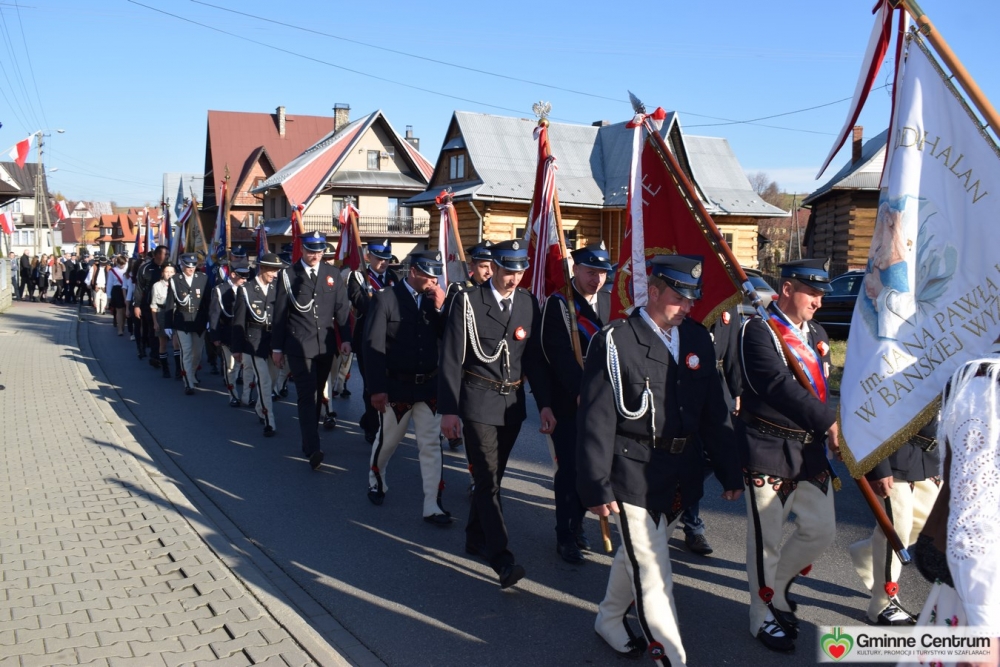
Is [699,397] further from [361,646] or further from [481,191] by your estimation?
[481,191]

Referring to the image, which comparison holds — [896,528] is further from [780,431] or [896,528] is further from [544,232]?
[544,232]

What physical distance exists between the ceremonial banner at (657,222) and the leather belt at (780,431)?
662 mm

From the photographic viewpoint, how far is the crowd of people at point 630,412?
402 cm

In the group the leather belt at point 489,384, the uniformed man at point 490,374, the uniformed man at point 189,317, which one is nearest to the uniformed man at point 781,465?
the uniformed man at point 490,374

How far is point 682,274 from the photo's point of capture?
397cm

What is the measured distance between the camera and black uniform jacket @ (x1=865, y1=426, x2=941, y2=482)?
4.69 meters

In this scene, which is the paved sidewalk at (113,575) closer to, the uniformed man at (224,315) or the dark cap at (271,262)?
the dark cap at (271,262)

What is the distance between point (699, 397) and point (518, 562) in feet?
7.40

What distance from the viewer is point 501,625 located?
4.84m

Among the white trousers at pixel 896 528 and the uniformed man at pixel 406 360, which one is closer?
the white trousers at pixel 896 528

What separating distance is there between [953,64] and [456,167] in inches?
1261

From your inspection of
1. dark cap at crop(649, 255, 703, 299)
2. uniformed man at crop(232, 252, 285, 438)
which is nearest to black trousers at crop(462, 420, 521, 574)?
dark cap at crop(649, 255, 703, 299)

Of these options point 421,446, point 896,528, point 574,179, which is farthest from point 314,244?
point 574,179

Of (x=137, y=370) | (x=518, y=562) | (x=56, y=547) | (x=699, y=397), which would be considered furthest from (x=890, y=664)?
(x=137, y=370)
